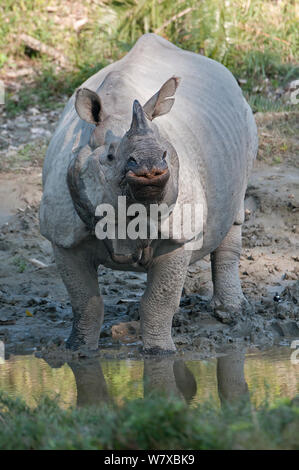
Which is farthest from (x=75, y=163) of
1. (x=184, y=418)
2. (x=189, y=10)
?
(x=189, y=10)

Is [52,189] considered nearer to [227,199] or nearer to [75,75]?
[227,199]

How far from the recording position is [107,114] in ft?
13.6

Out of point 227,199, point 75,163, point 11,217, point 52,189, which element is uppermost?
point 75,163

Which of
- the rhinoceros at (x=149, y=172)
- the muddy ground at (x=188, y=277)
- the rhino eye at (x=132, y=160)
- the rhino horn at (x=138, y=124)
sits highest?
the rhino horn at (x=138, y=124)

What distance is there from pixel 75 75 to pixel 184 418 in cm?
818

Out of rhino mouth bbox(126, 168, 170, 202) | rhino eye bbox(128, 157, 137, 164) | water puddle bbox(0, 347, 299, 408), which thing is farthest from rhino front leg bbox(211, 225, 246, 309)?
rhino eye bbox(128, 157, 137, 164)

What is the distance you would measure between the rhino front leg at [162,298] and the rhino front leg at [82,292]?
0.94 ft

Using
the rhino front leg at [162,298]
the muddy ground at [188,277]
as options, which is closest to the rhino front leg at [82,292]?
the muddy ground at [188,277]

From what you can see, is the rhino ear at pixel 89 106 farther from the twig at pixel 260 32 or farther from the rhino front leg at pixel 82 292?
the twig at pixel 260 32

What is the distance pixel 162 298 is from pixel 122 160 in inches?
47.9

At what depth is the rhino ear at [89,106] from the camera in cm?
408

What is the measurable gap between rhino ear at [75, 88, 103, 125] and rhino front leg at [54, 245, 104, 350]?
812 millimetres

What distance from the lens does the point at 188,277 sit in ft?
21.6

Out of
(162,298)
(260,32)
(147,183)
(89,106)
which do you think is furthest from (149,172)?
(260,32)
